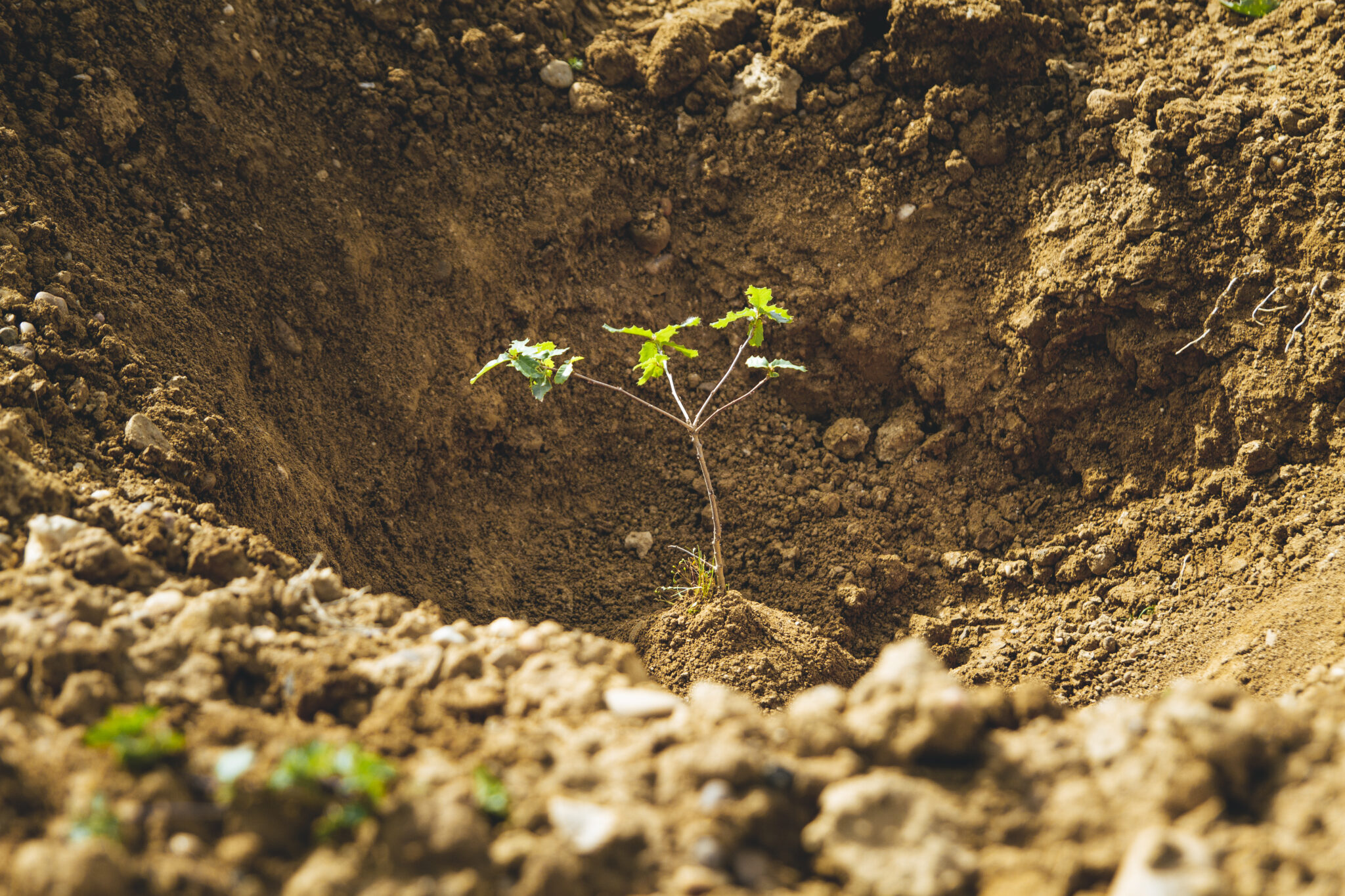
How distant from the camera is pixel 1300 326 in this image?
337 centimetres

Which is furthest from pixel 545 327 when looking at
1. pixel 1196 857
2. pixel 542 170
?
pixel 1196 857

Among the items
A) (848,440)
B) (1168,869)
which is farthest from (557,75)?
Result: (1168,869)

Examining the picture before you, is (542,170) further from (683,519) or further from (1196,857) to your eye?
(1196,857)

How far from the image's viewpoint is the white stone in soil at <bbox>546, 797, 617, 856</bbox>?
1.59 meters

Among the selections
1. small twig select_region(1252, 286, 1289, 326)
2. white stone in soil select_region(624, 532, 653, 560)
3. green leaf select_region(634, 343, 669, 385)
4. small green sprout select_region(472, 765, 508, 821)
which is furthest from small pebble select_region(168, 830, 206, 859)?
small twig select_region(1252, 286, 1289, 326)

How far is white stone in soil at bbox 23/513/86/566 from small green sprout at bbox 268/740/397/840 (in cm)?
107

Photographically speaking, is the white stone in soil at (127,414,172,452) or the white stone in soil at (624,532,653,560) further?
the white stone in soil at (624,532,653,560)

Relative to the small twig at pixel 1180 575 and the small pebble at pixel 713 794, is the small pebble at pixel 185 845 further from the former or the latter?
the small twig at pixel 1180 575

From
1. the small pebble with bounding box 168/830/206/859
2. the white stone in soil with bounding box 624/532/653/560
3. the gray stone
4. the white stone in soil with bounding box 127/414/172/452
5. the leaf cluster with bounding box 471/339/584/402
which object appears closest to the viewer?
the small pebble with bounding box 168/830/206/859

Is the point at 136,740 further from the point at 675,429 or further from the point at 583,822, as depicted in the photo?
the point at 675,429

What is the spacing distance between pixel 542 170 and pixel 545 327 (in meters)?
0.71

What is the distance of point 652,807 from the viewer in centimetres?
170

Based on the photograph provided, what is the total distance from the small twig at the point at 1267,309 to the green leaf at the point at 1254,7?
1.32 meters

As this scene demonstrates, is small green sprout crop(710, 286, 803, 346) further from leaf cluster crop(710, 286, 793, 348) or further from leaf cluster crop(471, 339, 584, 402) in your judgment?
leaf cluster crop(471, 339, 584, 402)
